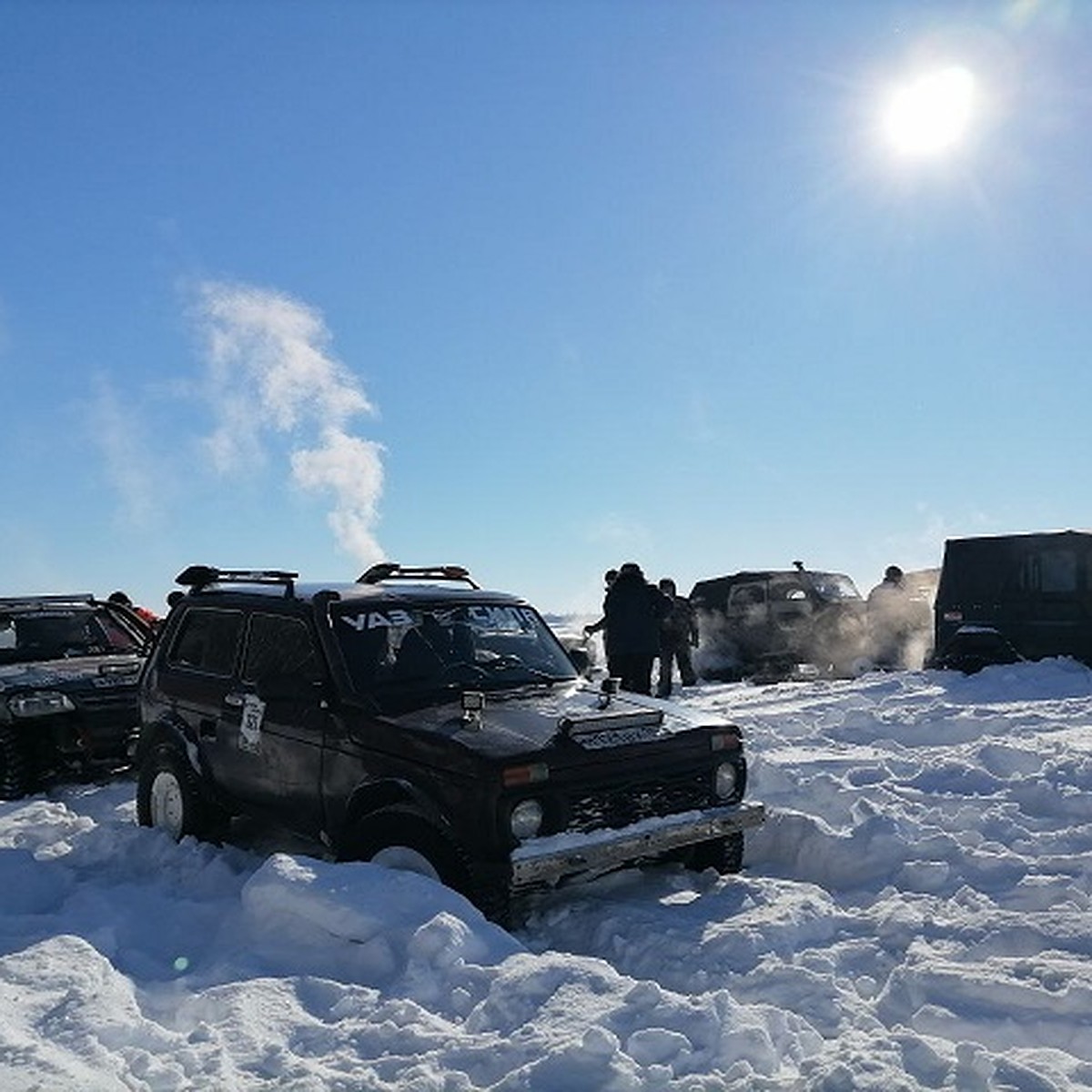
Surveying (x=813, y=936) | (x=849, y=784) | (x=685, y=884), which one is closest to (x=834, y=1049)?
(x=813, y=936)

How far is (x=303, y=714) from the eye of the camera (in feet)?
18.9

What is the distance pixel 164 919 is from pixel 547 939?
74.4 inches

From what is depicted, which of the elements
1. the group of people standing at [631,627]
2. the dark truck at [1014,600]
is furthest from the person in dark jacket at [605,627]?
the dark truck at [1014,600]

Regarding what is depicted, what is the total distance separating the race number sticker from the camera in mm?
6086

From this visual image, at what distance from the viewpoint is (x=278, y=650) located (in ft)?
20.4

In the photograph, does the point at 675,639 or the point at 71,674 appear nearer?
the point at 71,674

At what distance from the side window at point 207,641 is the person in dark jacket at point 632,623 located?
19.2 ft

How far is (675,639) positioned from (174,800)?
10130 mm

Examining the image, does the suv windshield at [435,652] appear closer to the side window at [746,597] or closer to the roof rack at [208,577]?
the roof rack at [208,577]

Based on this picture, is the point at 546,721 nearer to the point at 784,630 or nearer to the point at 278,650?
the point at 278,650

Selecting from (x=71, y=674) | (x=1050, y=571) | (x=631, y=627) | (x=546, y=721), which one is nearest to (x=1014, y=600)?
(x=1050, y=571)

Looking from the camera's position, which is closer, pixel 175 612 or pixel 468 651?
pixel 468 651

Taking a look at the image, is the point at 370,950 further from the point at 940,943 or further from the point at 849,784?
the point at 849,784

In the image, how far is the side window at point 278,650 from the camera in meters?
5.95
